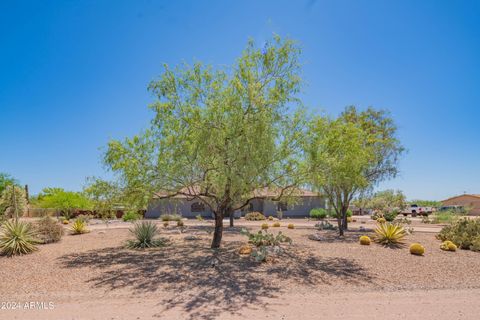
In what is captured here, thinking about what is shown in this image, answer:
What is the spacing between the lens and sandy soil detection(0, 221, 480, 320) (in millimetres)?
6410

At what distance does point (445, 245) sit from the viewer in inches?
536

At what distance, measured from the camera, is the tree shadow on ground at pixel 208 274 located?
7.13 m

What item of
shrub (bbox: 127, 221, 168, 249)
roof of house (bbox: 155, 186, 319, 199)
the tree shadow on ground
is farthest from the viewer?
shrub (bbox: 127, 221, 168, 249)

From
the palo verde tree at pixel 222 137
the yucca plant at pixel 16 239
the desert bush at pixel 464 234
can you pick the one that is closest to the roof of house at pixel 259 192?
the palo verde tree at pixel 222 137

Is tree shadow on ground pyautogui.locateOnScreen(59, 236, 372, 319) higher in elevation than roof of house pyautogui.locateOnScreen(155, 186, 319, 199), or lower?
lower

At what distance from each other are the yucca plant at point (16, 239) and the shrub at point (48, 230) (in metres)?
1.72

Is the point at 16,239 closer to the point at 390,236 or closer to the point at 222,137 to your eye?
the point at 222,137

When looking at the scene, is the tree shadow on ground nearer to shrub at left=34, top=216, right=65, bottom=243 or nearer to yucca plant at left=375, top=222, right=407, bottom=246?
shrub at left=34, top=216, right=65, bottom=243

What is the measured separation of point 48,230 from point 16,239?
10.1ft

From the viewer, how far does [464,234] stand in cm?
1470

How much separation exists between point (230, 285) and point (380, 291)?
148 inches

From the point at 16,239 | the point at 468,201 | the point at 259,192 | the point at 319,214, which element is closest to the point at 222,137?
the point at 259,192

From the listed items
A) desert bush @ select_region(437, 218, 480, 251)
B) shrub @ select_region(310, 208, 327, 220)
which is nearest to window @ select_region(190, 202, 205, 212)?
shrub @ select_region(310, 208, 327, 220)

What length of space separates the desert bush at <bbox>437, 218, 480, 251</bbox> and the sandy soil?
173 cm
